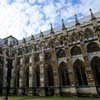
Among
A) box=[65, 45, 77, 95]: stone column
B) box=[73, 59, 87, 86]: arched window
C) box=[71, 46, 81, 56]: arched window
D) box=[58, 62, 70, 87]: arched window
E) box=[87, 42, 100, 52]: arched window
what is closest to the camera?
box=[65, 45, 77, 95]: stone column

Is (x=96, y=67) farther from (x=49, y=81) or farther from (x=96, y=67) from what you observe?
(x=49, y=81)

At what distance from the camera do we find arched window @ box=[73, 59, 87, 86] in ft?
62.7

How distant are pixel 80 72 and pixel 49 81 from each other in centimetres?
695


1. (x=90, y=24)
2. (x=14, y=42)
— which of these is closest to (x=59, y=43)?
(x=90, y=24)

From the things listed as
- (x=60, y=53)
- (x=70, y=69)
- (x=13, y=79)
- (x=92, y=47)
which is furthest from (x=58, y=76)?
(x=13, y=79)

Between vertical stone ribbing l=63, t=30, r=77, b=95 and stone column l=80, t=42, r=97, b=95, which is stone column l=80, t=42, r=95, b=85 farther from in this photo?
vertical stone ribbing l=63, t=30, r=77, b=95

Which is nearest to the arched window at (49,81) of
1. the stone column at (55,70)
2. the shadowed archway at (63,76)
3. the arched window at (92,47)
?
the stone column at (55,70)

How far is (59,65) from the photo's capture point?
72.6 feet

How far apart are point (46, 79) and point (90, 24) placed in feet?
51.5

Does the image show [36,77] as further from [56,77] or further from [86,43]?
[86,43]

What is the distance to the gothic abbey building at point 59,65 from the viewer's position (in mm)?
18828

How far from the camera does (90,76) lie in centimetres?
1770

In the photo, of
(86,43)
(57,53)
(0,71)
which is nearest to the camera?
(86,43)

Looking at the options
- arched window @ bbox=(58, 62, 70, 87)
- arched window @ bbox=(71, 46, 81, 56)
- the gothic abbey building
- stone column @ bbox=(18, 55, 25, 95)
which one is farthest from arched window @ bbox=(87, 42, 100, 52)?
stone column @ bbox=(18, 55, 25, 95)
